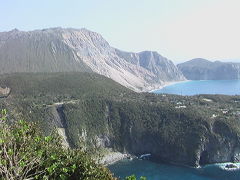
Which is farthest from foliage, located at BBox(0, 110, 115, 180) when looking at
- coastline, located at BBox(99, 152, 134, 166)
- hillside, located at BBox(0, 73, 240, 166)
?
coastline, located at BBox(99, 152, 134, 166)

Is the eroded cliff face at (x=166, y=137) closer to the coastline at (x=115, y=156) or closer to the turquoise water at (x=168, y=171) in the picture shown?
the coastline at (x=115, y=156)

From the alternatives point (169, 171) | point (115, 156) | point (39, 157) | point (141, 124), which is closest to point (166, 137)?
point (141, 124)

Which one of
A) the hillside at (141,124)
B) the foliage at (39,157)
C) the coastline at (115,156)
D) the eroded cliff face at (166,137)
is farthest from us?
the coastline at (115,156)

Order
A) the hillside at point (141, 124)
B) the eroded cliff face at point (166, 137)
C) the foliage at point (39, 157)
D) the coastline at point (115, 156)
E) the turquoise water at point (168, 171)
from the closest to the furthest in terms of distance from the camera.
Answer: the foliage at point (39, 157) → the turquoise water at point (168, 171) → the eroded cliff face at point (166, 137) → the hillside at point (141, 124) → the coastline at point (115, 156)

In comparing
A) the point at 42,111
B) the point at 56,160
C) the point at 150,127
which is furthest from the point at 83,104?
the point at 56,160

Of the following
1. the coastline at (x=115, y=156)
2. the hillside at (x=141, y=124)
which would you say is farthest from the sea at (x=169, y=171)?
the hillside at (x=141, y=124)

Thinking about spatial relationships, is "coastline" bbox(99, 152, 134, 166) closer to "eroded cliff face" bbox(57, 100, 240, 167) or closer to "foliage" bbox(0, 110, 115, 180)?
"eroded cliff face" bbox(57, 100, 240, 167)
